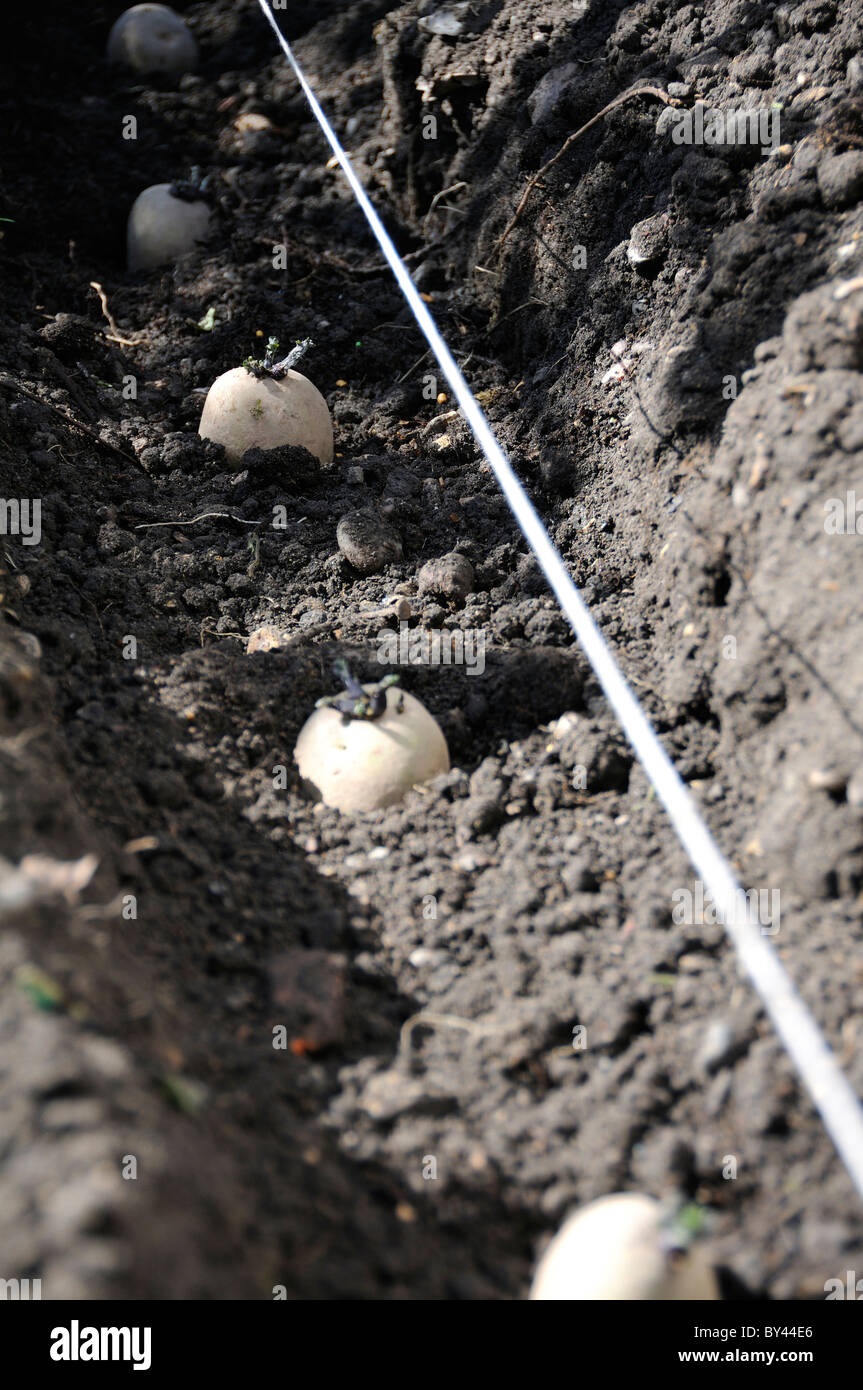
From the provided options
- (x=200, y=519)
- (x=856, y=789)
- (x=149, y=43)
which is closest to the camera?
(x=856, y=789)

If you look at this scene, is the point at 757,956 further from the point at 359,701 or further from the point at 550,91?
the point at 550,91

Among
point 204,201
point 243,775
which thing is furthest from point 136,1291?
point 204,201

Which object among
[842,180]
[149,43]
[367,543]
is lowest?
[367,543]

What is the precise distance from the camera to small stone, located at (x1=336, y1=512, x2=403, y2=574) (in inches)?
153

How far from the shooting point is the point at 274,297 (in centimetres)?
515

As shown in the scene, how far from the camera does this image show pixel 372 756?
9.50 feet

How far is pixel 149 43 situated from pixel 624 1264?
25.9 feet

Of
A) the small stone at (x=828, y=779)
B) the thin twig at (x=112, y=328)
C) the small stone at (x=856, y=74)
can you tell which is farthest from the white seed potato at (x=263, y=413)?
the small stone at (x=828, y=779)

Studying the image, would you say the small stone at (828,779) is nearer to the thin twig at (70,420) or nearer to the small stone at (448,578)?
the small stone at (448,578)

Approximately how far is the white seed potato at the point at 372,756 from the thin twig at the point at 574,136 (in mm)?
2792

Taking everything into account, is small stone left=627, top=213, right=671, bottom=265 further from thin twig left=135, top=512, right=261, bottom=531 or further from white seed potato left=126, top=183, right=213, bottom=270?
white seed potato left=126, top=183, right=213, bottom=270

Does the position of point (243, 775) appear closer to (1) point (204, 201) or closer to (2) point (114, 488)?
(2) point (114, 488)

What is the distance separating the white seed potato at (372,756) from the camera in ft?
9.50

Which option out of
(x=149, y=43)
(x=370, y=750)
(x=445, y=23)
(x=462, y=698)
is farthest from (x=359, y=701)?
(x=149, y=43)
